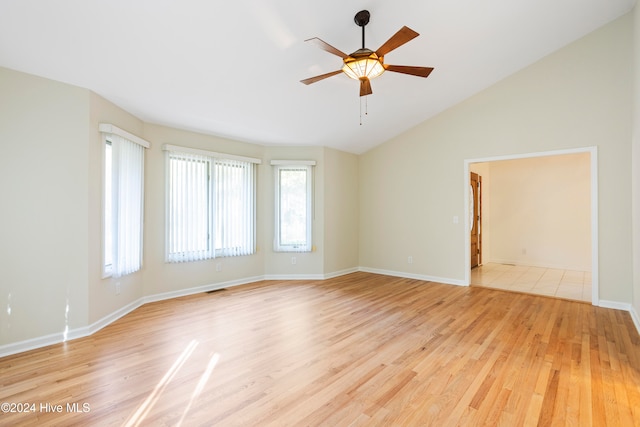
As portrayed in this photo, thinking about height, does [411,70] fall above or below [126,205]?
above

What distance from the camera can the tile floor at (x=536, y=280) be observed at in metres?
4.62

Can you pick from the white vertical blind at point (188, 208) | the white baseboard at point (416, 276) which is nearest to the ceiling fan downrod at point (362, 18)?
the white vertical blind at point (188, 208)

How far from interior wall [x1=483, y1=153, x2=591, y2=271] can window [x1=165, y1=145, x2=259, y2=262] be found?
5828mm

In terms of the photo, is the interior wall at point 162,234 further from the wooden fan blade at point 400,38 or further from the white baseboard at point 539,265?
the white baseboard at point 539,265

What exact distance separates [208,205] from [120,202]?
1.36m

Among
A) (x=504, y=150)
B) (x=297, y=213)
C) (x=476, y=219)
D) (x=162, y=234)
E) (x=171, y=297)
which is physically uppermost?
(x=504, y=150)

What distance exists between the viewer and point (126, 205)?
359 cm

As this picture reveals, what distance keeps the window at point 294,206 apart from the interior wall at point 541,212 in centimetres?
467

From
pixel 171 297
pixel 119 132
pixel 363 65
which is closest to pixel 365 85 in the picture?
pixel 363 65

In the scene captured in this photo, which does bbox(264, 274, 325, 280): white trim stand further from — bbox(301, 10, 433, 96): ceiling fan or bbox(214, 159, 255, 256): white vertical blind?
bbox(301, 10, 433, 96): ceiling fan

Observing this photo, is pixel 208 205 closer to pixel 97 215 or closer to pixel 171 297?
pixel 171 297

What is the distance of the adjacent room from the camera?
213cm

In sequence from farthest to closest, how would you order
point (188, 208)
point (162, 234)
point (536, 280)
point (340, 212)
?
1. point (340, 212)
2. point (536, 280)
3. point (188, 208)
4. point (162, 234)

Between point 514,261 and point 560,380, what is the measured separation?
571 centimetres
